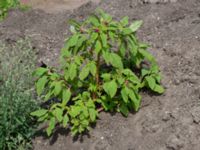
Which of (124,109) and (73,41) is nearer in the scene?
(73,41)

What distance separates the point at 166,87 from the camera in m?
4.94

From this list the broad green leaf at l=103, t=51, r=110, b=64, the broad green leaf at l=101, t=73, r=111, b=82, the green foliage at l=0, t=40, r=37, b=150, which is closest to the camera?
the broad green leaf at l=103, t=51, r=110, b=64

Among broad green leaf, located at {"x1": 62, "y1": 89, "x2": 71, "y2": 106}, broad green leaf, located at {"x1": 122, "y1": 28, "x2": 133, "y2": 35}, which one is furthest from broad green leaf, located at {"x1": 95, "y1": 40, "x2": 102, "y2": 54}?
broad green leaf, located at {"x1": 62, "y1": 89, "x2": 71, "y2": 106}

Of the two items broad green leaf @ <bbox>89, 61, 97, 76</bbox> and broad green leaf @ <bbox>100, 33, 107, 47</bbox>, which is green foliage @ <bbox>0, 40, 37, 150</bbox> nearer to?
broad green leaf @ <bbox>89, 61, 97, 76</bbox>

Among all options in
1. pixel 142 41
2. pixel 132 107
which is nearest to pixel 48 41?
pixel 142 41

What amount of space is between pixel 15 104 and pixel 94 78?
30.6 inches

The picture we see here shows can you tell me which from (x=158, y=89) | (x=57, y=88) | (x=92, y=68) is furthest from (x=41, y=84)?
(x=158, y=89)

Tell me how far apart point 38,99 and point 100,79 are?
64 cm

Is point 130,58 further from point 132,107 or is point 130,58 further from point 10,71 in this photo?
point 10,71

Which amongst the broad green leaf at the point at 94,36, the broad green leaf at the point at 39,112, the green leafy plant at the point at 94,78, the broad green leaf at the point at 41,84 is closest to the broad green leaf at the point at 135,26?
the green leafy plant at the point at 94,78

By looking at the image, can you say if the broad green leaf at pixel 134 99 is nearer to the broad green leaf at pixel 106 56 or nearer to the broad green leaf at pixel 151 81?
the broad green leaf at pixel 151 81

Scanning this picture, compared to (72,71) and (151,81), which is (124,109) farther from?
(72,71)

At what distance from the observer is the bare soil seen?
4586 mm

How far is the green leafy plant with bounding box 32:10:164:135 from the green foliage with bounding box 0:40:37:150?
0.18 m
